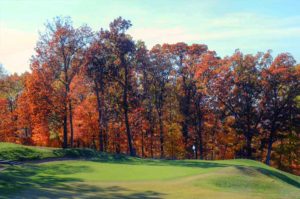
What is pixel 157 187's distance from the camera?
2025 cm

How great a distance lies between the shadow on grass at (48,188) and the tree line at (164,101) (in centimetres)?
1860

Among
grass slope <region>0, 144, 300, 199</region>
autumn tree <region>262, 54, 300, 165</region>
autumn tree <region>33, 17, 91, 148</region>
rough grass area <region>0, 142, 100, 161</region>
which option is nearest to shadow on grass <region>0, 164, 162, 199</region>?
grass slope <region>0, 144, 300, 199</region>

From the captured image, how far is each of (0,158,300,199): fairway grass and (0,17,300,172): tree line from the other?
1667 centimetres

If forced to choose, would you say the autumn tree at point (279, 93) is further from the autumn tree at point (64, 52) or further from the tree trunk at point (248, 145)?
the autumn tree at point (64, 52)

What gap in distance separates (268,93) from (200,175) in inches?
1129

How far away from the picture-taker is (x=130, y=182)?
70.6 feet

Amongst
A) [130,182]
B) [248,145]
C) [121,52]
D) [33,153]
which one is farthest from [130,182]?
[248,145]

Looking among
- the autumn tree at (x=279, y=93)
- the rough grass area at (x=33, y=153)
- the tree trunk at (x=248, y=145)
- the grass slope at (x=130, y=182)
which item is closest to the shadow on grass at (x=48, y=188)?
the grass slope at (x=130, y=182)

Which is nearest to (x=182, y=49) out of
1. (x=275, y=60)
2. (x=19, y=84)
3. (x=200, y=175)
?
(x=275, y=60)

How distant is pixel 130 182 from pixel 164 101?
33.4 metres

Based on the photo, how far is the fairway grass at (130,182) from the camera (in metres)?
18.1

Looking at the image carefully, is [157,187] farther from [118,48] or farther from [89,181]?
[118,48]

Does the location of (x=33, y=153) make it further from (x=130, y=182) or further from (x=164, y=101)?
(x=164, y=101)

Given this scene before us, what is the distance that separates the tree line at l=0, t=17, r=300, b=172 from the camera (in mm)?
42250
